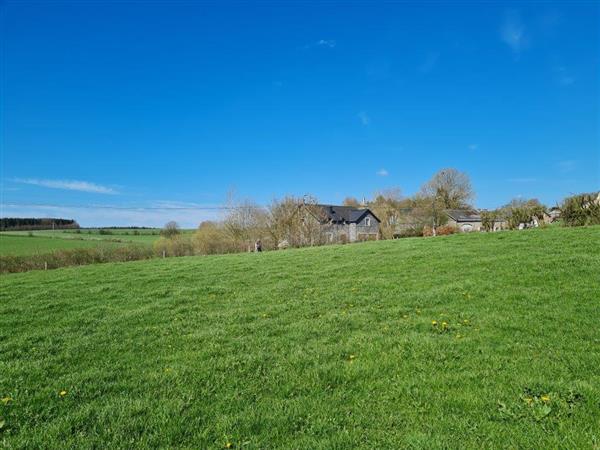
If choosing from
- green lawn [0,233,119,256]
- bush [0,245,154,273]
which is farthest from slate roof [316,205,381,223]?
green lawn [0,233,119,256]

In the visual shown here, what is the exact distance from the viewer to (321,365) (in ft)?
15.8

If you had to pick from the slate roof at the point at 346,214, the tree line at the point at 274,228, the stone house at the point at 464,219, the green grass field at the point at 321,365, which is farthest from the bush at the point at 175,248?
the stone house at the point at 464,219

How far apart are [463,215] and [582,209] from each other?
39.6m

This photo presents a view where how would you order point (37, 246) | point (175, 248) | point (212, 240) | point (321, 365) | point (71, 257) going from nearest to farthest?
point (321, 365) < point (71, 257) < point (37, 246) < point (175, 248) < point (212, 240)

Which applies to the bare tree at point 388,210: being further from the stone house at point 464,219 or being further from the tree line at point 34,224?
the tree line at point 34,224

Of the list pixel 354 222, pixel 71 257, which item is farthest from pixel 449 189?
pixel 71 257

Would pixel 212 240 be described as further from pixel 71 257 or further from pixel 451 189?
pixel 451 189

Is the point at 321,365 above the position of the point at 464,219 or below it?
below

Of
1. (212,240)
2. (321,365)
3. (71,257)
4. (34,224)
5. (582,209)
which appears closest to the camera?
(321,365)

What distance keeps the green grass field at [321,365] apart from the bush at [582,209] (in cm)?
1335

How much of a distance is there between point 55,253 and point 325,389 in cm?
2973

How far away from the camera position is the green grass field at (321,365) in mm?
3354

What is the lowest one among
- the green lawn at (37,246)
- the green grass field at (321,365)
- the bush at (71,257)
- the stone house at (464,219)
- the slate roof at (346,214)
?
the green grass field at (321,365)

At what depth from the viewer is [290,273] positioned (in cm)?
1263
